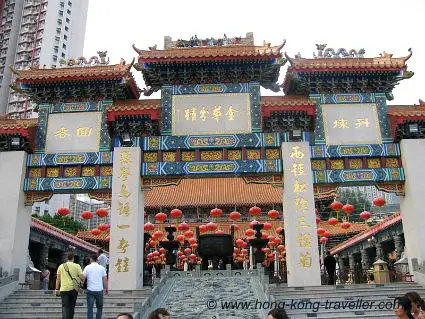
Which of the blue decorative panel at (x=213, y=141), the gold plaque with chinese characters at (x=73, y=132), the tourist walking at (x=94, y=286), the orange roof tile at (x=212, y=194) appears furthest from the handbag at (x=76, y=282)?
the orange roof tile at (x=212, y=194)

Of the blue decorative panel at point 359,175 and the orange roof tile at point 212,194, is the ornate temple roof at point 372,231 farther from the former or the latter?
the blue decorative panel at point 359,175

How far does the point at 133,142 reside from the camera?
15.7 m

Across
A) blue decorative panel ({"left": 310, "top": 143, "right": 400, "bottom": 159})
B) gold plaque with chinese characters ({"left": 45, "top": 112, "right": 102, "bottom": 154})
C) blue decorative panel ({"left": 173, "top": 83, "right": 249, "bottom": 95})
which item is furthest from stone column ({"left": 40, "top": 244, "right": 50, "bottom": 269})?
blue decorative panel ({"left": 310, "top": 143, "right": 400, "bottom": 159})

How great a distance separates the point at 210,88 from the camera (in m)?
16.5

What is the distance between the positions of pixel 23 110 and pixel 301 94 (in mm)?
57471

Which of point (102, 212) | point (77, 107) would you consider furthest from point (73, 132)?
point (102, 212)

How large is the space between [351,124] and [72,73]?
1007cm

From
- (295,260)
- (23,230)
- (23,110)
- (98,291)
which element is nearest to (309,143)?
(295,260)

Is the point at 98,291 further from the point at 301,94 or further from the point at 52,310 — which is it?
the point at 301,94

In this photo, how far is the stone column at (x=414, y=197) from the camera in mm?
14719

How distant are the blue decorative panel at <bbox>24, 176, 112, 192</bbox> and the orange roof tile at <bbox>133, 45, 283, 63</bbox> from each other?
4.49m

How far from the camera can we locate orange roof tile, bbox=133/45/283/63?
1592 centimetres

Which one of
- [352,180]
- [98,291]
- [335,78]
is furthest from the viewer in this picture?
[335,78]

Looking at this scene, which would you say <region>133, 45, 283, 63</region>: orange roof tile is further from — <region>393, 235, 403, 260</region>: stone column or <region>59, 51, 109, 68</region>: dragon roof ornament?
<region>393, 235, 403, 260</region>: stone column
